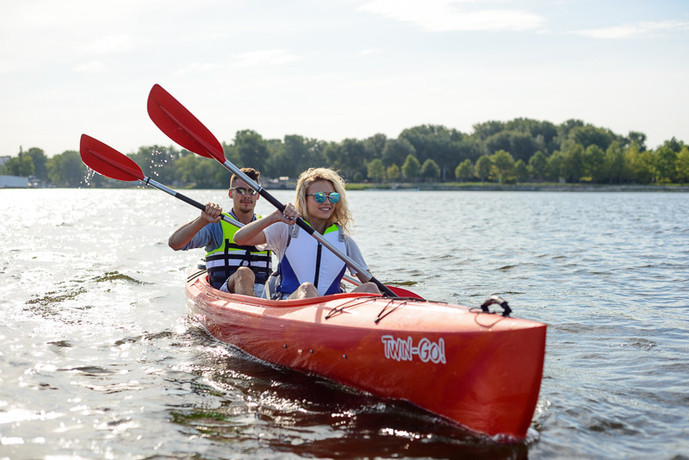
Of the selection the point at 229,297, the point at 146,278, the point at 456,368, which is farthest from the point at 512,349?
the point at 146,278

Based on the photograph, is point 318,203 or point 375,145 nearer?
point 318,203

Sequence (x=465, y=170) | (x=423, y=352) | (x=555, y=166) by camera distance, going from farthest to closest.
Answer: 1. (x=465, y=170)
2. (x=555, y=166)
3. (x=423, y=352)

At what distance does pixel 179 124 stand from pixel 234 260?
1503 mm

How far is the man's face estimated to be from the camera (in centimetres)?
654

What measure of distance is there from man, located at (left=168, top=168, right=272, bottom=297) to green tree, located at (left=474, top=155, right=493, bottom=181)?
326 feet

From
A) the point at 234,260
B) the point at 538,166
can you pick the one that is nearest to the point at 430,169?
the point at 538,166

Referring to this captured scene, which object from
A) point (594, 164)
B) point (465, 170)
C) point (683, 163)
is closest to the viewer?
point (683, 163)

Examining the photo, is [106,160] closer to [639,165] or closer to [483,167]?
[639,165]

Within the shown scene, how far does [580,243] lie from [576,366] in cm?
1201

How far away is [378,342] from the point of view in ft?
13.9

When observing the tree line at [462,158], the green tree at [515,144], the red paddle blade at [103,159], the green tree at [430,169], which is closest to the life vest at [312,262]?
the red paddle blade at [103,159]

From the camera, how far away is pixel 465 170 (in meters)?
108

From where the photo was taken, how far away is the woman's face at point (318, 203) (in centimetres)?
520

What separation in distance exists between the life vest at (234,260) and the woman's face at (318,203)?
1545 millimetres
